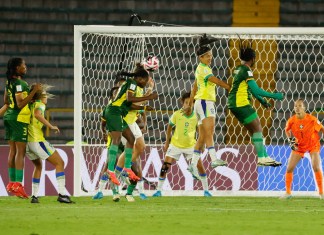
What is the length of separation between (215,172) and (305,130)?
2.22 meters

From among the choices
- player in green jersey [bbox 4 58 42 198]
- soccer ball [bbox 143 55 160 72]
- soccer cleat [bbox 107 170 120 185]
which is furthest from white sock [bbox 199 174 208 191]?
player in green jersey [bbox 4 58 42 198]

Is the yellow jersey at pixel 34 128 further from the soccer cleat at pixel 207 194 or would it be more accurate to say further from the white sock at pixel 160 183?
the soccer cleat at pixel 207 194

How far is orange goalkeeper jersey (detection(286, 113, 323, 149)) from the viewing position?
49.1 feet

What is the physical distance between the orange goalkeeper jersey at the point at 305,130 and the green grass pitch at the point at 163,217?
1.55m

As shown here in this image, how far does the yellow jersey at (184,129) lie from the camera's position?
52.1ft

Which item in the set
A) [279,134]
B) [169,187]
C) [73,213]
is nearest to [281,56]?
[279,134]

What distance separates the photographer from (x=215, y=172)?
16.9 m

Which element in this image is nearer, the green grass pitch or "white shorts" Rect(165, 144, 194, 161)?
the green grass pitch

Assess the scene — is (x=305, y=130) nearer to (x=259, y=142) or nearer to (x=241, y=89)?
(x=259, y=142)

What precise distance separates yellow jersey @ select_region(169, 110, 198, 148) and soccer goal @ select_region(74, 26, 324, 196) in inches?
27.4

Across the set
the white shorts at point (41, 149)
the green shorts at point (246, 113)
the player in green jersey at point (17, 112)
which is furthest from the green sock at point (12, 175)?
the green shorts at point (246, 113)

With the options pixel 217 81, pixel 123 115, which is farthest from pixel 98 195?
pixel 217 81

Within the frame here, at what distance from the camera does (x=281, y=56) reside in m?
19.7

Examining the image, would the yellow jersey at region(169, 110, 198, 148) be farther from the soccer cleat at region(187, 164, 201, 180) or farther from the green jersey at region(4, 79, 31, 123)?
the green jersey at region(4, 79, 31, 123)
